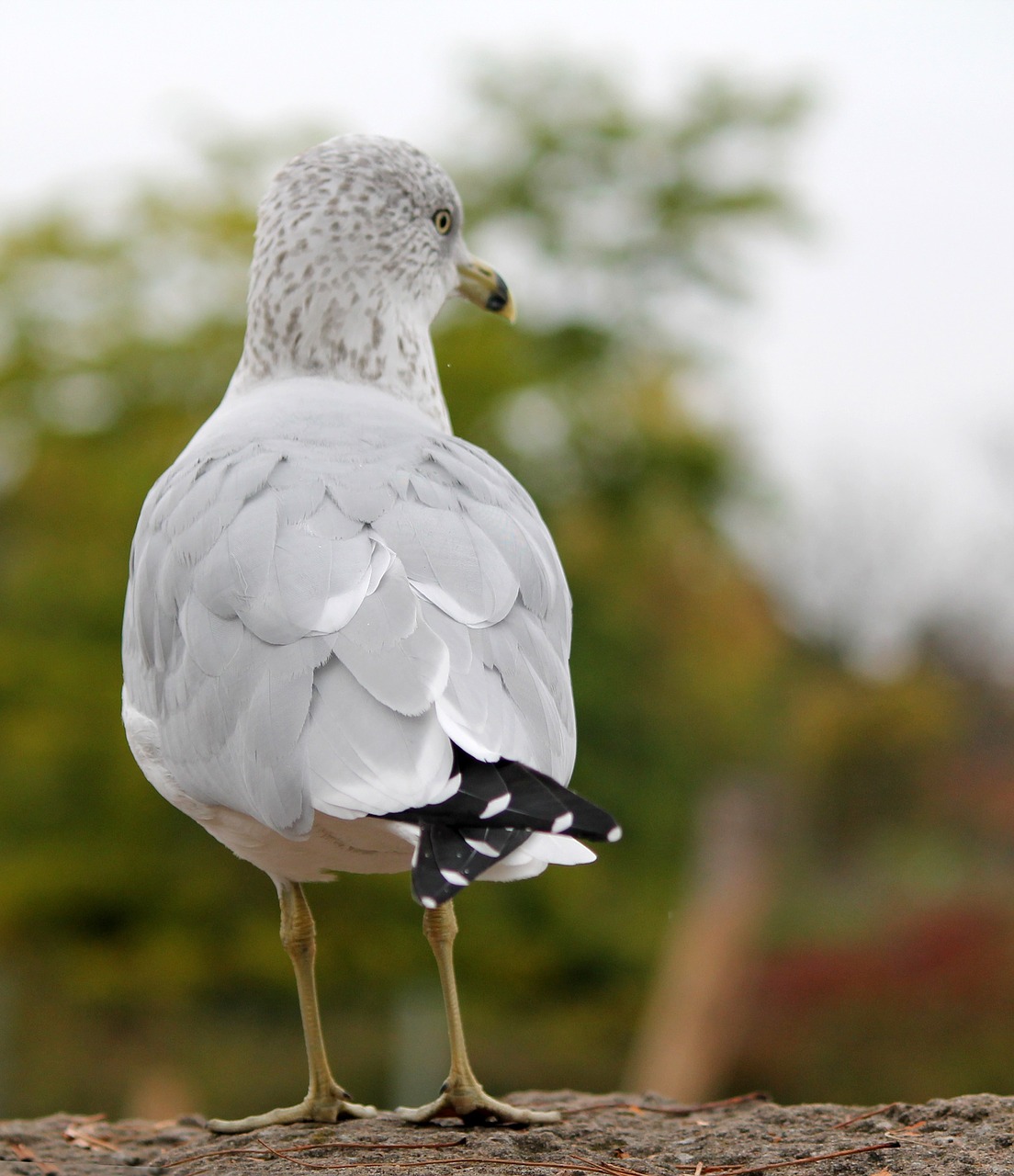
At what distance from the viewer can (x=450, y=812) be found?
7.22ft

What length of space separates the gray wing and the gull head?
51 cm

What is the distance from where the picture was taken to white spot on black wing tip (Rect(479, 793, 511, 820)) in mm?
2168

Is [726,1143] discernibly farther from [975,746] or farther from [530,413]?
[975,746]

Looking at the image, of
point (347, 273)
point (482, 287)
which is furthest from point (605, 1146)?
point (482, 287)

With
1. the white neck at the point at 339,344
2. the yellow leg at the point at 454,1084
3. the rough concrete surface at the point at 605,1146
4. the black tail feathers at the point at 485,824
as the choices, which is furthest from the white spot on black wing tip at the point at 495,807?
the white neck at the point at 339,344

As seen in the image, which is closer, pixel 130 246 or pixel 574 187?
pixel 130 246

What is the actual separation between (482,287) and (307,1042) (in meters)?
2.21

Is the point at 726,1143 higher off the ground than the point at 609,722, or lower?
higher

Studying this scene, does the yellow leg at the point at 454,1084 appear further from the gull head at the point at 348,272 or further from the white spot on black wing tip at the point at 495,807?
the gull head at the point at 348,272

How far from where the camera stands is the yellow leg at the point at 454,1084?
3.21 metres

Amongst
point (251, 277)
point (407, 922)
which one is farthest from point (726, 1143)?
point (407, 922)

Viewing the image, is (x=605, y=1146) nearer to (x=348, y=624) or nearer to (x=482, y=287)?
(x=348, y=624)

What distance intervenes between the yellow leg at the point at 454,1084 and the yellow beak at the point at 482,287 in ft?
6.37

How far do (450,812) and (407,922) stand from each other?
11.3 meters
